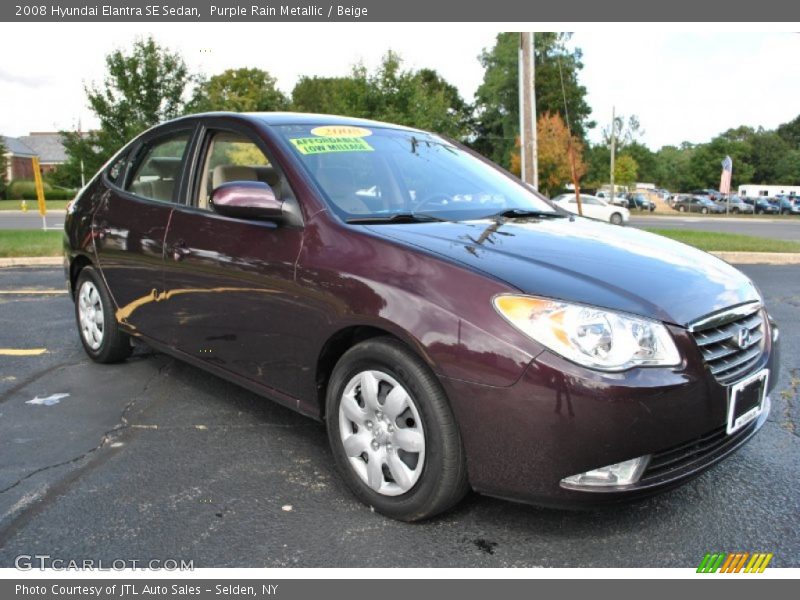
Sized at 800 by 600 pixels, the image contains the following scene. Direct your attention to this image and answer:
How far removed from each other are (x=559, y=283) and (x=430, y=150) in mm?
1744

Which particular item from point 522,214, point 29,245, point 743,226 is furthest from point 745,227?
point 522,214

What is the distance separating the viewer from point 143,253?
390cm

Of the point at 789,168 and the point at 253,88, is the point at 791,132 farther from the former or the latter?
the point at 253,88

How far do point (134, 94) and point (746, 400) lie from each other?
19.9 meters

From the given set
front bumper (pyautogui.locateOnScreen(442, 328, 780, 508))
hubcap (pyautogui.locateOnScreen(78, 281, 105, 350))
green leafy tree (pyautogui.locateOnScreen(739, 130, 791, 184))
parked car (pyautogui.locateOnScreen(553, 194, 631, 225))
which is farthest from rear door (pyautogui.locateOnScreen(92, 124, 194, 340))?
green leafy tree (pyautogui.locateOnScreen(739, 130, 791, 184))

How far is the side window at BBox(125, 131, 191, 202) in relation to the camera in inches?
151

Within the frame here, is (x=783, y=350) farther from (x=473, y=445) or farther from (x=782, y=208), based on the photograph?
(x=782, y=208)

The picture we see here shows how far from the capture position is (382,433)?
2564 mm

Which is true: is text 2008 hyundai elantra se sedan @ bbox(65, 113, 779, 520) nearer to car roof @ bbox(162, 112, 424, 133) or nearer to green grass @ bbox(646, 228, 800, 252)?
car roof @ bbox(162, 112, 424, 133)

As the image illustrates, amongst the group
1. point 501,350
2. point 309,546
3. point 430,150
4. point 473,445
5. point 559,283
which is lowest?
point 309,546

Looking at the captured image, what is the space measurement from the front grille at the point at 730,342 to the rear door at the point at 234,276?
5.17ft

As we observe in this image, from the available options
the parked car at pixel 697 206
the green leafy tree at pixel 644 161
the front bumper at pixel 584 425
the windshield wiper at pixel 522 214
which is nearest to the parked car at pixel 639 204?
the parked car at pixel 697 206

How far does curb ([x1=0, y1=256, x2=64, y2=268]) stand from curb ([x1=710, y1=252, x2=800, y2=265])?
403 inches

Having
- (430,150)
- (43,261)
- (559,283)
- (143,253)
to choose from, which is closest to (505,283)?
(559,283)
